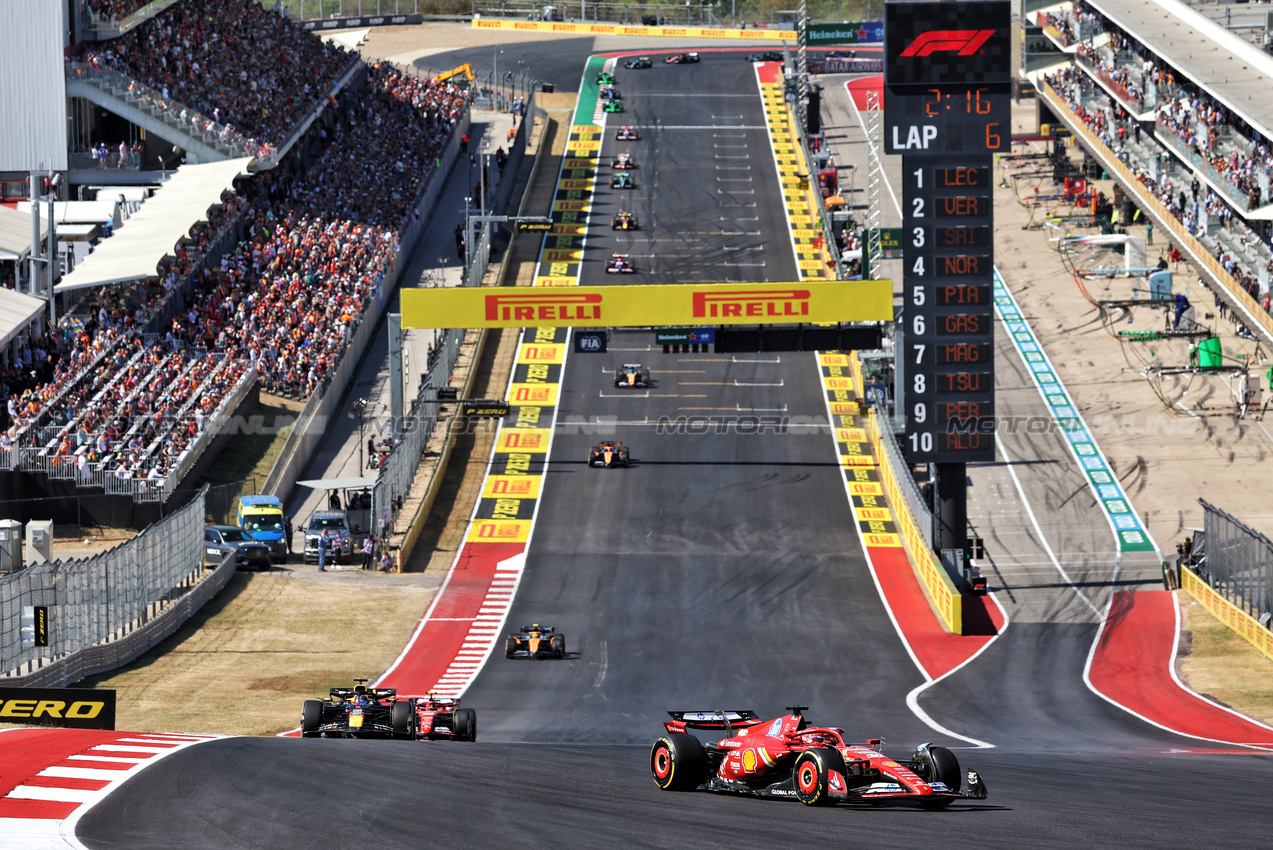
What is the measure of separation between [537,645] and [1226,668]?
15.5 metres

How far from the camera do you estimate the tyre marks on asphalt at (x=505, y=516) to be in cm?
3978

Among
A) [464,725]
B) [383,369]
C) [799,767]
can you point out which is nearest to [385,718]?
[464,725]

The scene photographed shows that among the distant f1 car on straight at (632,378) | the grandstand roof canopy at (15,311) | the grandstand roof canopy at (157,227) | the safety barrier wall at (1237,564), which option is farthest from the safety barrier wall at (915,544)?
the grandstand roof canopy at (15,311)

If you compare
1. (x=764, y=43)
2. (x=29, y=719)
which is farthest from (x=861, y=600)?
(x=764, y=43)

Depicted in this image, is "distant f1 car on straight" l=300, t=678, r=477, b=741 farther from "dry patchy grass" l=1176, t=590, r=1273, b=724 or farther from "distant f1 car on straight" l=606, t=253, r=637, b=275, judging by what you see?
"distant f1 car on straight" l=606, t=253, r=637, b=275

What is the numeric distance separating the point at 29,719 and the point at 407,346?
146 ft

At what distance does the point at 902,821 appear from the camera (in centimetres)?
1633

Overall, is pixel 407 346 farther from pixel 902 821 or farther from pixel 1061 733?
pixel 902 821

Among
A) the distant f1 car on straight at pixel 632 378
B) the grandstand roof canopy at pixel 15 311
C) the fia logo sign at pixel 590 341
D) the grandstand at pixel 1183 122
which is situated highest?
the grandstand at pixel 1183 122

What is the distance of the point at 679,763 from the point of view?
60.9 feet

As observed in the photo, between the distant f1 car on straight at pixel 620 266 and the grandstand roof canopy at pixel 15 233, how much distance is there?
76.9 ft

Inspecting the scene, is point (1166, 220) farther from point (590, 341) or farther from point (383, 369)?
point (383, 369)

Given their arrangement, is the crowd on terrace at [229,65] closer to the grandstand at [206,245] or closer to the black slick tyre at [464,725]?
the grandstand at [206,245]

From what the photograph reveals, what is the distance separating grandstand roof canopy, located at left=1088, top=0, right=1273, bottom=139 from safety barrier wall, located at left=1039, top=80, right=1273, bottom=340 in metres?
5.27
